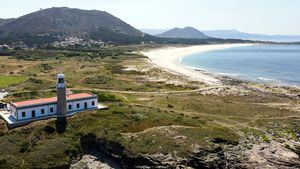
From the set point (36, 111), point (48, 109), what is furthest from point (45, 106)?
point (36, 111)

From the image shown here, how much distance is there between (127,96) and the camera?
8288 centimetres

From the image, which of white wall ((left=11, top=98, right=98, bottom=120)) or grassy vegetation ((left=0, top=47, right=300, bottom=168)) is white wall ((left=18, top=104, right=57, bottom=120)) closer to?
white wall ((left=11, top=98, right=98, bottom=120))

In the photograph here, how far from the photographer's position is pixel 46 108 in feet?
187

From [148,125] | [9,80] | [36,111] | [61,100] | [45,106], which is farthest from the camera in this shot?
[9,80]

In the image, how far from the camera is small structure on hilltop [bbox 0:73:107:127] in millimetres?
54625

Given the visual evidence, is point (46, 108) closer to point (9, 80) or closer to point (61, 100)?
point (61, 100)

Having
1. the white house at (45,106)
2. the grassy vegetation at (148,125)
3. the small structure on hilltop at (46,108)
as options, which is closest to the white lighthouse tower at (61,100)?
the small structure on hilltop at (46,108)

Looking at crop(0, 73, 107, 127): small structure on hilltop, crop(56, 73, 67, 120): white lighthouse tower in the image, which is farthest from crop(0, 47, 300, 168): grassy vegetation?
crop(0, 73, 107, 127): small structure on hilltop

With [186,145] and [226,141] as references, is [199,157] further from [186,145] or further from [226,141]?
[226,141]

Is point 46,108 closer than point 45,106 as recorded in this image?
No

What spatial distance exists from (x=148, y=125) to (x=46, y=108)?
1660 centimetres

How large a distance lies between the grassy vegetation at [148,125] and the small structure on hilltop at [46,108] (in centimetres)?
225

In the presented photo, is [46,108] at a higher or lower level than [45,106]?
lower

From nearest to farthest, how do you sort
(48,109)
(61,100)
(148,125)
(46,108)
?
(148,125)
(61,100)
(46,108)
(48,109)
